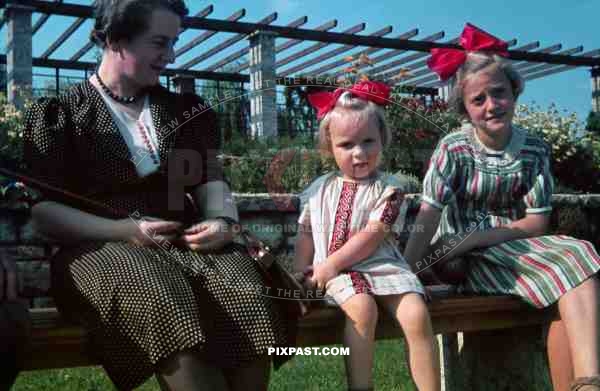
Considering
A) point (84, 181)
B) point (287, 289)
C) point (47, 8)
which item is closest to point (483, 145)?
point (287, 289)

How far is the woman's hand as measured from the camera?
1827mm

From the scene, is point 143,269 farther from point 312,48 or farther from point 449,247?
point 312,48

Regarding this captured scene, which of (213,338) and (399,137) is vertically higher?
(399,137)

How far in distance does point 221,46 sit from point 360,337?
906 cm

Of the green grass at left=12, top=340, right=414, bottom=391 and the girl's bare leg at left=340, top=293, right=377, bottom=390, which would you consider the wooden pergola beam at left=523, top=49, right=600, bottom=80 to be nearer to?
the green grass at left=12, top=340, right=414, bottom=391

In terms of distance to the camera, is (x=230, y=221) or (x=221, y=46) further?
(x=221, y=46)

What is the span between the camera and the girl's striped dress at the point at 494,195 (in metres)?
2.28

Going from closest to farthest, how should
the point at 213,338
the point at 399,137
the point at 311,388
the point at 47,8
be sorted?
the point at 213,338, the point at 399,137, the point at 311,388, the point at 47,8

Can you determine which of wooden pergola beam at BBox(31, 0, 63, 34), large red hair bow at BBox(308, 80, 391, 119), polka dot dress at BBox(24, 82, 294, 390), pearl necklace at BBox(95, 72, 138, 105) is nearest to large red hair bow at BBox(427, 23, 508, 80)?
large red hair bow at BBox(308, 80, 391, 119)

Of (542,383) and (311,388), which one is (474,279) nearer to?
(542,383)

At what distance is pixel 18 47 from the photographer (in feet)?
27.4

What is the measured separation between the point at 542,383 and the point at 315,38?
776 centimetres

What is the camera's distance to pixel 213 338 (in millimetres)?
1639

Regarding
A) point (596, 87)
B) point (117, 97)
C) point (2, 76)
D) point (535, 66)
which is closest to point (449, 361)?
point (117, 97)
